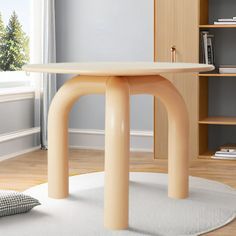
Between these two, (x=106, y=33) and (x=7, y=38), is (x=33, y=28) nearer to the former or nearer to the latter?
(x=7, y=38)

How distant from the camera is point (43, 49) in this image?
16.6 ft

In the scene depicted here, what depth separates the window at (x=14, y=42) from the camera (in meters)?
4.93

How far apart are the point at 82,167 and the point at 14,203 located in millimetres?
1534

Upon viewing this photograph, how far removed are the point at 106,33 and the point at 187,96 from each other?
0.97 meters

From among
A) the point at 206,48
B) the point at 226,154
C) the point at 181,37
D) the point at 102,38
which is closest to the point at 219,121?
the point at 226,154

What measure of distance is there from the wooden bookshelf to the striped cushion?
1929mm

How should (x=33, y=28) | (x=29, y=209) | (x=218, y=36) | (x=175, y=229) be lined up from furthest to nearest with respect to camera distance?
(x=33, y=28) → (x=218, y=36) → (x=29, y=209) → (x=175, y=229)

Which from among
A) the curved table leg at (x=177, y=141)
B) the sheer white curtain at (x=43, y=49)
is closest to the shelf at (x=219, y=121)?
the curved table leg at (x=177, y=141)

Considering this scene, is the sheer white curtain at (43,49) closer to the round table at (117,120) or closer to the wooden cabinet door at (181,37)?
the wooden cabinet door at (181,37)

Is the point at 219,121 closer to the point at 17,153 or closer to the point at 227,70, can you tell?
the point at 227,70

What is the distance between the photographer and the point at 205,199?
10.7 ft

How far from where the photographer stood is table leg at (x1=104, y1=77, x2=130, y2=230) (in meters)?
2.71

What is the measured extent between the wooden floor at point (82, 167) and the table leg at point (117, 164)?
1.01m

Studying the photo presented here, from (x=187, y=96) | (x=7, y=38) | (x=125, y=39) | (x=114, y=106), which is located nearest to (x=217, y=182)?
(x=187, y=96)
